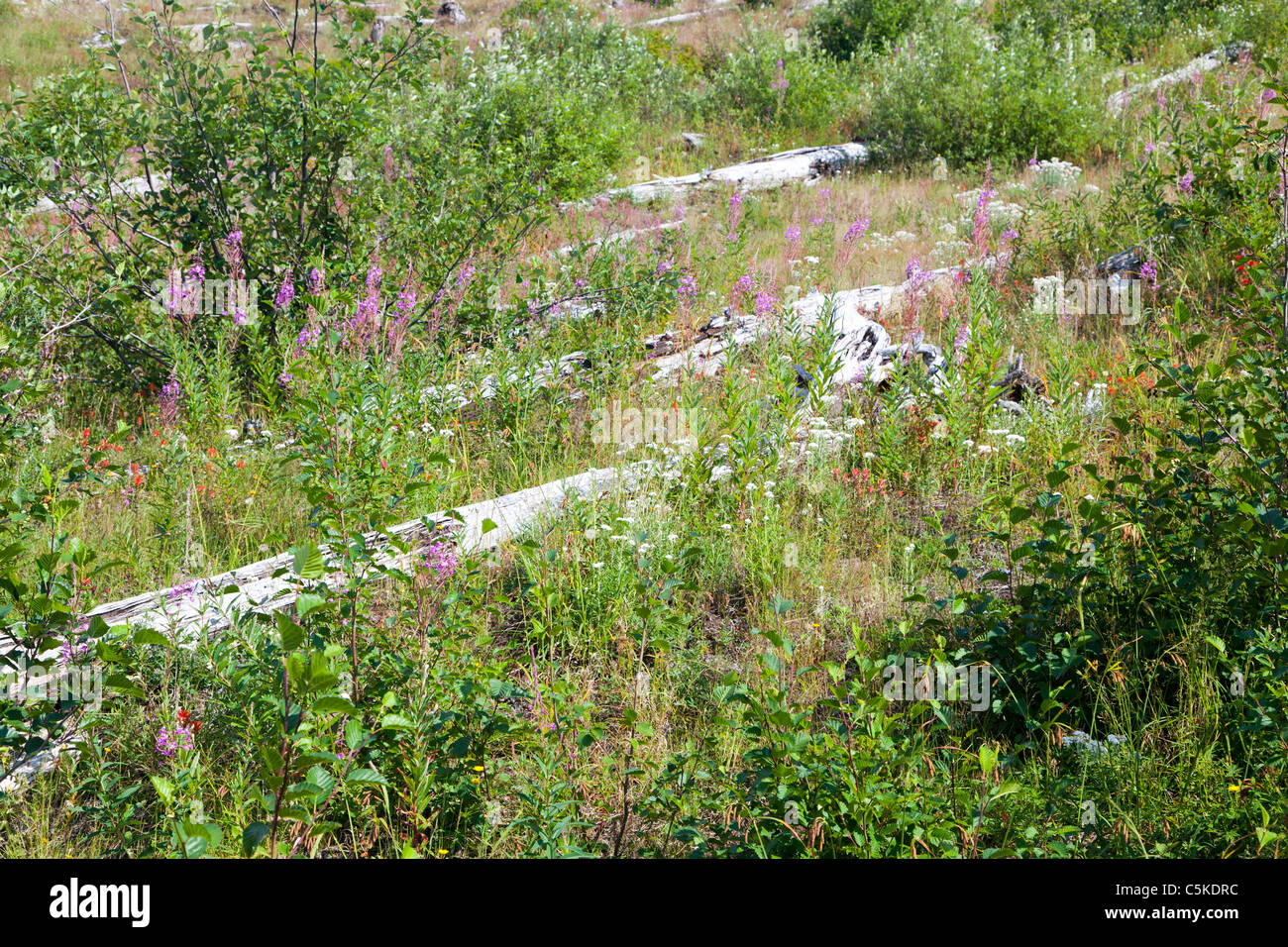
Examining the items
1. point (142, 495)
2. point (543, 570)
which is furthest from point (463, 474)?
point (142, 495)

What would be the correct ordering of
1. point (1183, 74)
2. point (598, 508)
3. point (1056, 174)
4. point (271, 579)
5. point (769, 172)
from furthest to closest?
point (1183, 74) → point (769, 172) → point (1056, 174) → point (598, 508) → point (271, 579)

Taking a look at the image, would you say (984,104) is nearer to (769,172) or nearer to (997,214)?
(769,172)

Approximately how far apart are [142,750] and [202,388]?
10.7 feet

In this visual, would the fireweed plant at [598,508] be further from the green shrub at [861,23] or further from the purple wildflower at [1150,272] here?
the green shrub at [861,23]

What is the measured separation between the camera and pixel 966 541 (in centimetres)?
420

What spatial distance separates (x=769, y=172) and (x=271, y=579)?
33.0 feet

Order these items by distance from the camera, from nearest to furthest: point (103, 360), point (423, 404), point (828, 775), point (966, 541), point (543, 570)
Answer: point (828, 775), point (543, 570), point (966, 541), point (423, 404), point (103, 360)

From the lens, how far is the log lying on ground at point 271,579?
10.0 feet

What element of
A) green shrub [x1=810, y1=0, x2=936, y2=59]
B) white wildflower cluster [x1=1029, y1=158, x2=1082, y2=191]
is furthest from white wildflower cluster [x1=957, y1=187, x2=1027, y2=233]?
green shrub [x1=810, y1=0, x2=936, y2=59]

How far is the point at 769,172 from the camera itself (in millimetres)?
12172

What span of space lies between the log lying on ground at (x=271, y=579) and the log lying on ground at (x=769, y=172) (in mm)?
7106

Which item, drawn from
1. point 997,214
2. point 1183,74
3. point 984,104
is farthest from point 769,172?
point 1183,74

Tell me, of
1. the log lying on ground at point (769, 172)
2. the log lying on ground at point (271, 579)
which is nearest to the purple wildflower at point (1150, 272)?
the log lying on ground at point (271, 579)
